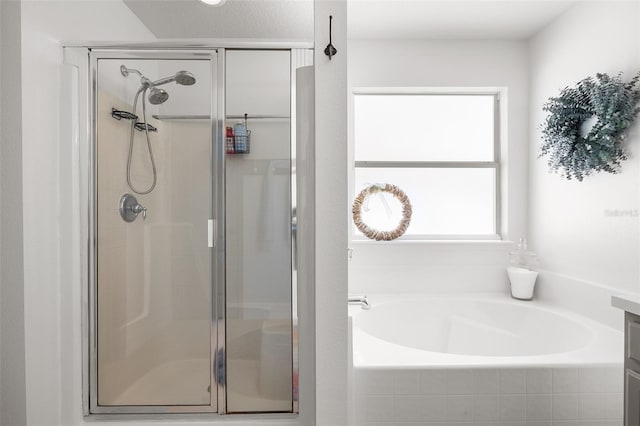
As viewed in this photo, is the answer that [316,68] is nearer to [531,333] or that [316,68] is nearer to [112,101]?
[112,101]

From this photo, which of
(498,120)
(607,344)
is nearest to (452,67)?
(498,120)

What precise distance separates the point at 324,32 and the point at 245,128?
514 millimetres

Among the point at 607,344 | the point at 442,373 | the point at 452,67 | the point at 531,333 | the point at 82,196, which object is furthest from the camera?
the point at 452,67

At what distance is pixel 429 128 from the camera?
2.60 m

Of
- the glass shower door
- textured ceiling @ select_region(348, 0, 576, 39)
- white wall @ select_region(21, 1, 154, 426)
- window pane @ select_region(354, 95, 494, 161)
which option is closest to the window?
window pane @ select_region(354, 95, 494, 161)

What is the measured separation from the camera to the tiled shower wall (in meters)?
1.39

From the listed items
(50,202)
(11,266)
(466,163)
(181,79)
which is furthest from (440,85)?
(11,266)

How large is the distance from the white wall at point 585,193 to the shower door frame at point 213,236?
6.75ft

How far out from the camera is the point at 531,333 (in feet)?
6.86

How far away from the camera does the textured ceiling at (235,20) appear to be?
147cm

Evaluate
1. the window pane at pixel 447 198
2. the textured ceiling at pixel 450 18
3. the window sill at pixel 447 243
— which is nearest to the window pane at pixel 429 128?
the window pane at pixel 447 198

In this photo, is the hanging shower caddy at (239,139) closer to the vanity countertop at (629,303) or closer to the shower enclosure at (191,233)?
the shower enclosure at (191,233)

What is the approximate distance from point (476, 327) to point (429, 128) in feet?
4.80

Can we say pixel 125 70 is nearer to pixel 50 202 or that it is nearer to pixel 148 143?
pixel 148 143
